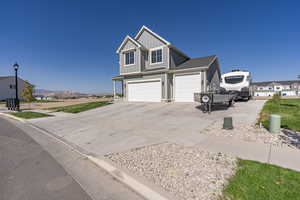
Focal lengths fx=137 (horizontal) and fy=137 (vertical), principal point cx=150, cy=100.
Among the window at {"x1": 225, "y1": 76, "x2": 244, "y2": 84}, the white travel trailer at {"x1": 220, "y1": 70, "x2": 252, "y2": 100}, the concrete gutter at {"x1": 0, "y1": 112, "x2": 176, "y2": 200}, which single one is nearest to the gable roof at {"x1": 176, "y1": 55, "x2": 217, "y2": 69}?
the white travel trailer at {"x1": 220, "y1": 70, "x2": 252, "y2": 100}

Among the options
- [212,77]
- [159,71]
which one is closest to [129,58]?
[159,71]

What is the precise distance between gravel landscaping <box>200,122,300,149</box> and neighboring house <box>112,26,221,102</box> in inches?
316

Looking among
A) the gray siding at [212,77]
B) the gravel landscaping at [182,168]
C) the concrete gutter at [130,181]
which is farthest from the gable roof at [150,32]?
the concrete gutter at [130,181]

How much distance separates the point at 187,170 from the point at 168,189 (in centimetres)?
76

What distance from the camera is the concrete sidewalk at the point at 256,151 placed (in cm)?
329

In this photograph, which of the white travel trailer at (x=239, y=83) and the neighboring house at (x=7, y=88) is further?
the neighboring house at (x=7, y=88)

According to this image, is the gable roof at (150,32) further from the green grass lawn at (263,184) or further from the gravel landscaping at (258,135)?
the green grass lawn at (263,184)

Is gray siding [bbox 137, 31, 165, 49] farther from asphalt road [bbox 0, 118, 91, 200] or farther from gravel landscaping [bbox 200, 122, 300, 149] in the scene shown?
asphalt road [bbox 0, 118, 91, 200]

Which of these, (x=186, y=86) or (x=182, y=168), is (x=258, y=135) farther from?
(x=186, y=86)

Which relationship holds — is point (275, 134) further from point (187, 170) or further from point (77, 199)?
point (77, 199)

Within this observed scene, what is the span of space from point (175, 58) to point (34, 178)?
16.0 m

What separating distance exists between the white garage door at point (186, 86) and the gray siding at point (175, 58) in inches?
72.2

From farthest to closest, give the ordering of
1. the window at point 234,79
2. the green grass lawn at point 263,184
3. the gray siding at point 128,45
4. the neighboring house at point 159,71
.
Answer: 1. the gray siding at point 128,45
2. the neighboring house at point 159,71
3. the window at point 234,79
4. the green grass lawn at point 263,184

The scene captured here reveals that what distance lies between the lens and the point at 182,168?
3086 millimetres
